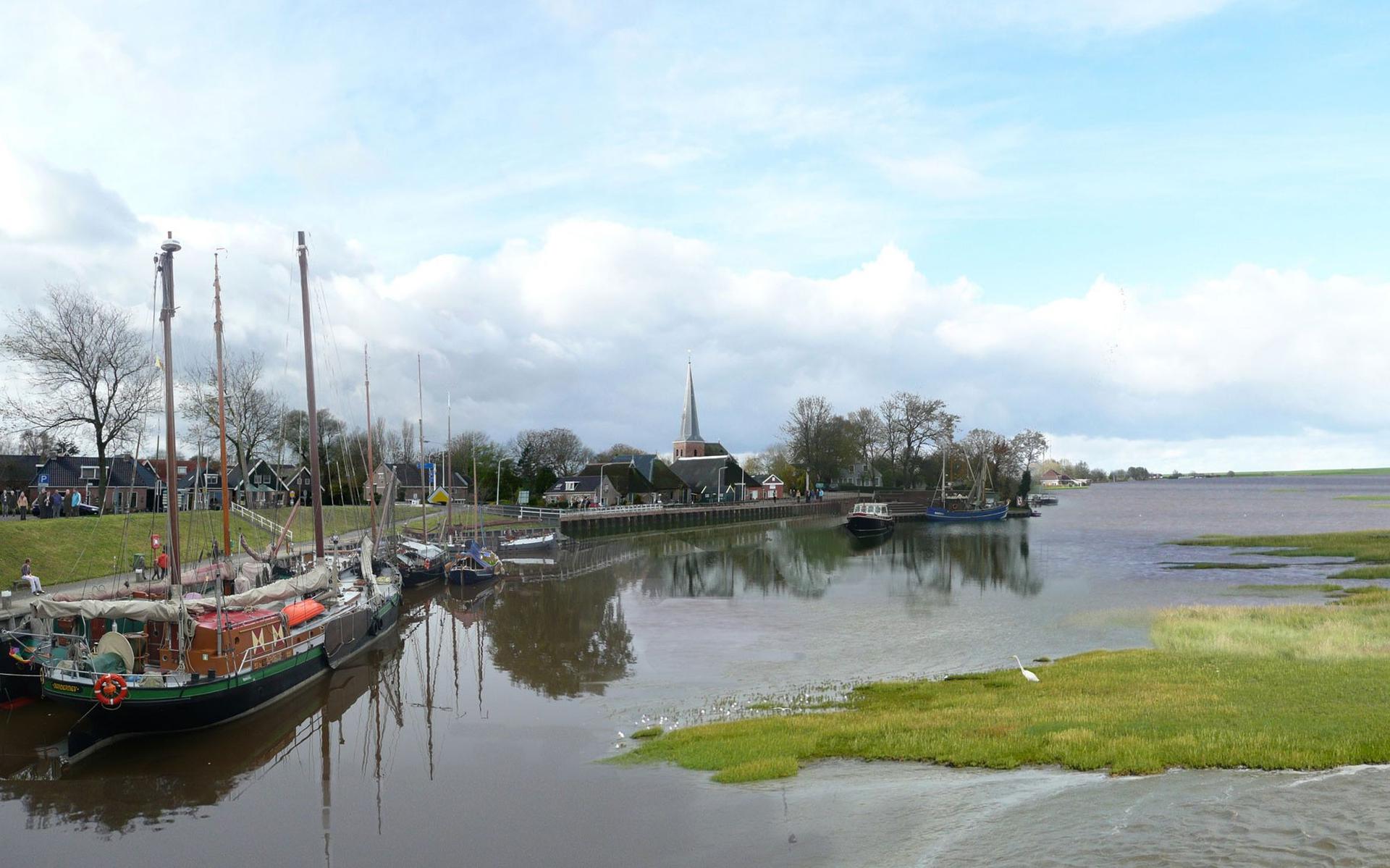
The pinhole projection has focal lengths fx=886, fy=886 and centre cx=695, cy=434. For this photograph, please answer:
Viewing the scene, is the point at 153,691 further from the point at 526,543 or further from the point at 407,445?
the point at 407,445

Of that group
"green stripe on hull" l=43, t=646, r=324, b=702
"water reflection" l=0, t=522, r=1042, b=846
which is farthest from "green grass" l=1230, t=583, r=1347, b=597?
"green stripe on hull" l=43, t=646, r=324, b=702

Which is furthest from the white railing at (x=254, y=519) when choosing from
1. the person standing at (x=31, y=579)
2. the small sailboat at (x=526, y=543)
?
the person standing at (x=31, y=579)

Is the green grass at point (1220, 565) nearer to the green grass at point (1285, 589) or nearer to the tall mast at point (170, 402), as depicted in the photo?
the green grass at point (1285, 589)

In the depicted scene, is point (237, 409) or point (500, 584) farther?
point (237, 409)

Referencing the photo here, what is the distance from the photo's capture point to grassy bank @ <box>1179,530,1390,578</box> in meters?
42.2

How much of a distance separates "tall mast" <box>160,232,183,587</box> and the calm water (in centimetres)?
431

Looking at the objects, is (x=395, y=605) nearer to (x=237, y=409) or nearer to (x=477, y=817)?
(x=477, y=817)

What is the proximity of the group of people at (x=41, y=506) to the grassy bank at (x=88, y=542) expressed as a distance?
3.31 meters

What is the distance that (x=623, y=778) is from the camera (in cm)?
1467

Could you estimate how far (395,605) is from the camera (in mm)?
32281

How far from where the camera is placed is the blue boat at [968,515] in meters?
101

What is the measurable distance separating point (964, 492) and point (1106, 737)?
11733cm

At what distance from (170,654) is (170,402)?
6.51 m

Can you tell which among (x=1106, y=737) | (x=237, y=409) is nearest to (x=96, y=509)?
(x=237, y=409)
